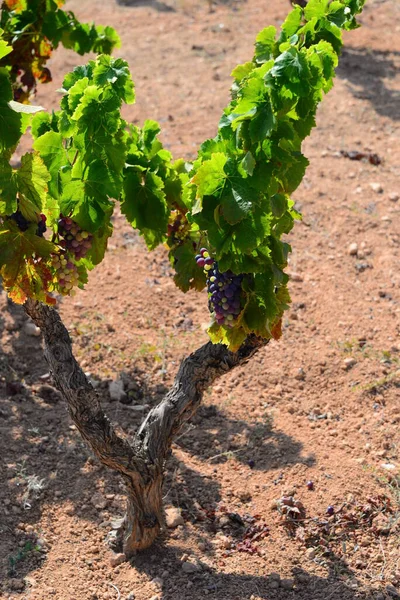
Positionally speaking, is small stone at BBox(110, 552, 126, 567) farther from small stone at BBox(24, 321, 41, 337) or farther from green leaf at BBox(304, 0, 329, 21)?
green leaf at BBox(304, 0, 329, 21)

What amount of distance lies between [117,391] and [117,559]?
3.92 feet

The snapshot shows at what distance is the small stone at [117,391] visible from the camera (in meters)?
4.89

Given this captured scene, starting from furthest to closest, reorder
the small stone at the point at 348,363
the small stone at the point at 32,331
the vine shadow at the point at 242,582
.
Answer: the small stone at the point at 32,331
the small stone at the point at 348,363
the vine shadow at the point at 242,582

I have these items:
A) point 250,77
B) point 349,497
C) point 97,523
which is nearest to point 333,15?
point 250,77

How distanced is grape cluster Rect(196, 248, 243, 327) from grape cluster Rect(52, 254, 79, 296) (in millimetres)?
538

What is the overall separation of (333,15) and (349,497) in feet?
7.39

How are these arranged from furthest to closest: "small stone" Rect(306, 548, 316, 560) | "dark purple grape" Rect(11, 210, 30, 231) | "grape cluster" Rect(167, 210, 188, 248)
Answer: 1. "small stone" Rect(306, 548, 316, 560)
2. "grape cluster" Rect(167, 210, 188, 248)
3. "dark purple grape" Rect(11, 210, 30, 231)

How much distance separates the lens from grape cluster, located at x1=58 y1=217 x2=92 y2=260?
325 centimetres

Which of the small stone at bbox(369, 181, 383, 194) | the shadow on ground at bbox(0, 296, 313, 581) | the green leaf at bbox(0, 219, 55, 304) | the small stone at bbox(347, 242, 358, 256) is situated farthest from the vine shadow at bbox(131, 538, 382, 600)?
the small stone at bbox(369, 181, 383, 194)

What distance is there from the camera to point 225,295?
3.18 m

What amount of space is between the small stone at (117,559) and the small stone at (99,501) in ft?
1.07

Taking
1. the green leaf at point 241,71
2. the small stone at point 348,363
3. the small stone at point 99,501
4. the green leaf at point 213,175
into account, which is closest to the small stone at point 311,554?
the small stone at point 99,501

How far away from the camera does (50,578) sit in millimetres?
3820

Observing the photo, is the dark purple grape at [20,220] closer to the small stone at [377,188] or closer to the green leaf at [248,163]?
the green leaf at [248,163]
